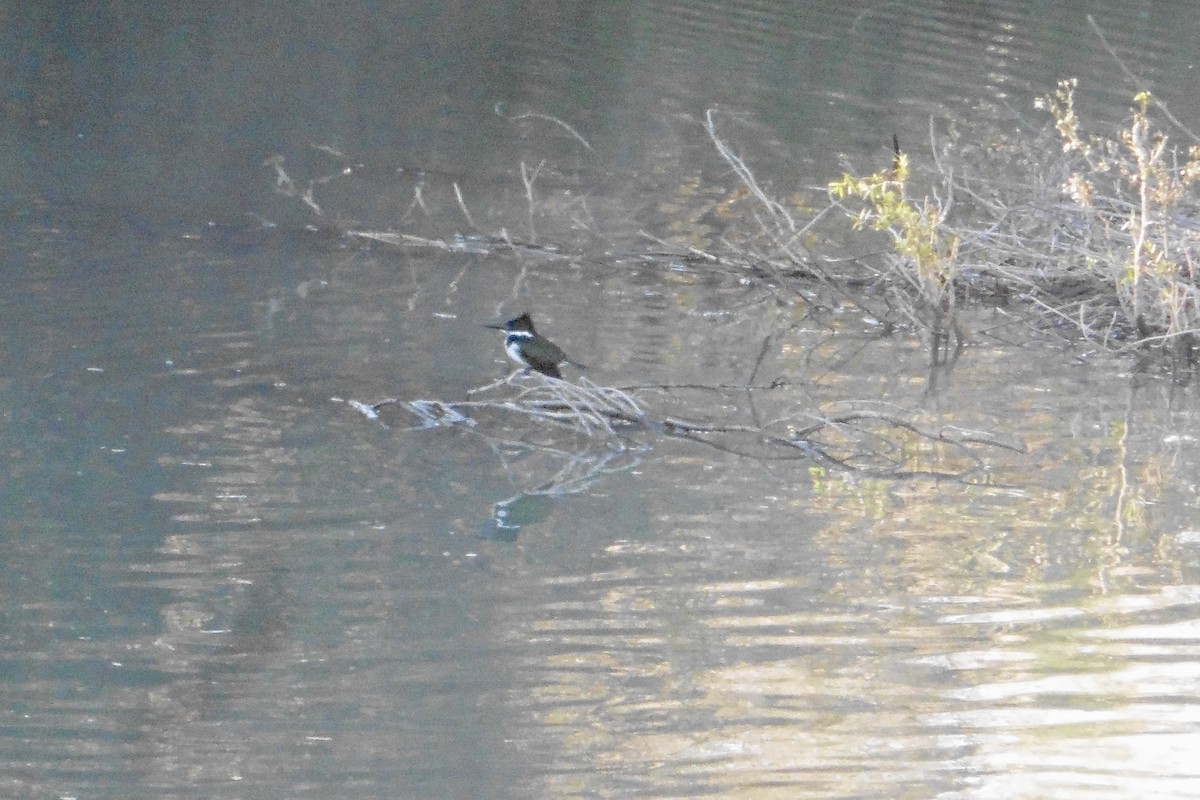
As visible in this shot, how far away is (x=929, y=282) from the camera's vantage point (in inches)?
289

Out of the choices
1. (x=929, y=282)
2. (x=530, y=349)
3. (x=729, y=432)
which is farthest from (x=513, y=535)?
(x=929, y=282)

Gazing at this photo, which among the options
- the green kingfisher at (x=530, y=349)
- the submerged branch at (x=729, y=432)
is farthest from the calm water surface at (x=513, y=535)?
the green kingfisher at (x=530, y=349)

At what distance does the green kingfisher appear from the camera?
19.7 feet

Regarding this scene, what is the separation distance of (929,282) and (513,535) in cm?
300

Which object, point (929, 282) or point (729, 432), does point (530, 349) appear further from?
point (929, 282)

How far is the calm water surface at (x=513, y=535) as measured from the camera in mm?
3752

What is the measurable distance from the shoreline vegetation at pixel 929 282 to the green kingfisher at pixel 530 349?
2.6 inches

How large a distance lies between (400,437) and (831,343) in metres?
2.40

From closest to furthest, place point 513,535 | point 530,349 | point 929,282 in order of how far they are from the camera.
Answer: point 513,535, point 530,349, point 929,282

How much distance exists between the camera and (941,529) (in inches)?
203

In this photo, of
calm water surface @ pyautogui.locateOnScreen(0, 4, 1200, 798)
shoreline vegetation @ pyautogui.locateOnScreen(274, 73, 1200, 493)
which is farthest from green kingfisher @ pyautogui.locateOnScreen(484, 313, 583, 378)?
calm water surface @ pyautogui.locateOnScreen(0, 4, 1200, 798)

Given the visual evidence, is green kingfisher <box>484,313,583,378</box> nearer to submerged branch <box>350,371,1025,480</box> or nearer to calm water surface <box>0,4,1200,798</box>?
submerged branch <box>350,371,1025,480</box>

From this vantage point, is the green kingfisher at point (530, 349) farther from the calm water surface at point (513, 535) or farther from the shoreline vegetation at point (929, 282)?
the calm water surface at point (513, 535)

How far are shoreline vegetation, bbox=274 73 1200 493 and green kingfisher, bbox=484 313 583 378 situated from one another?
0.21ft
